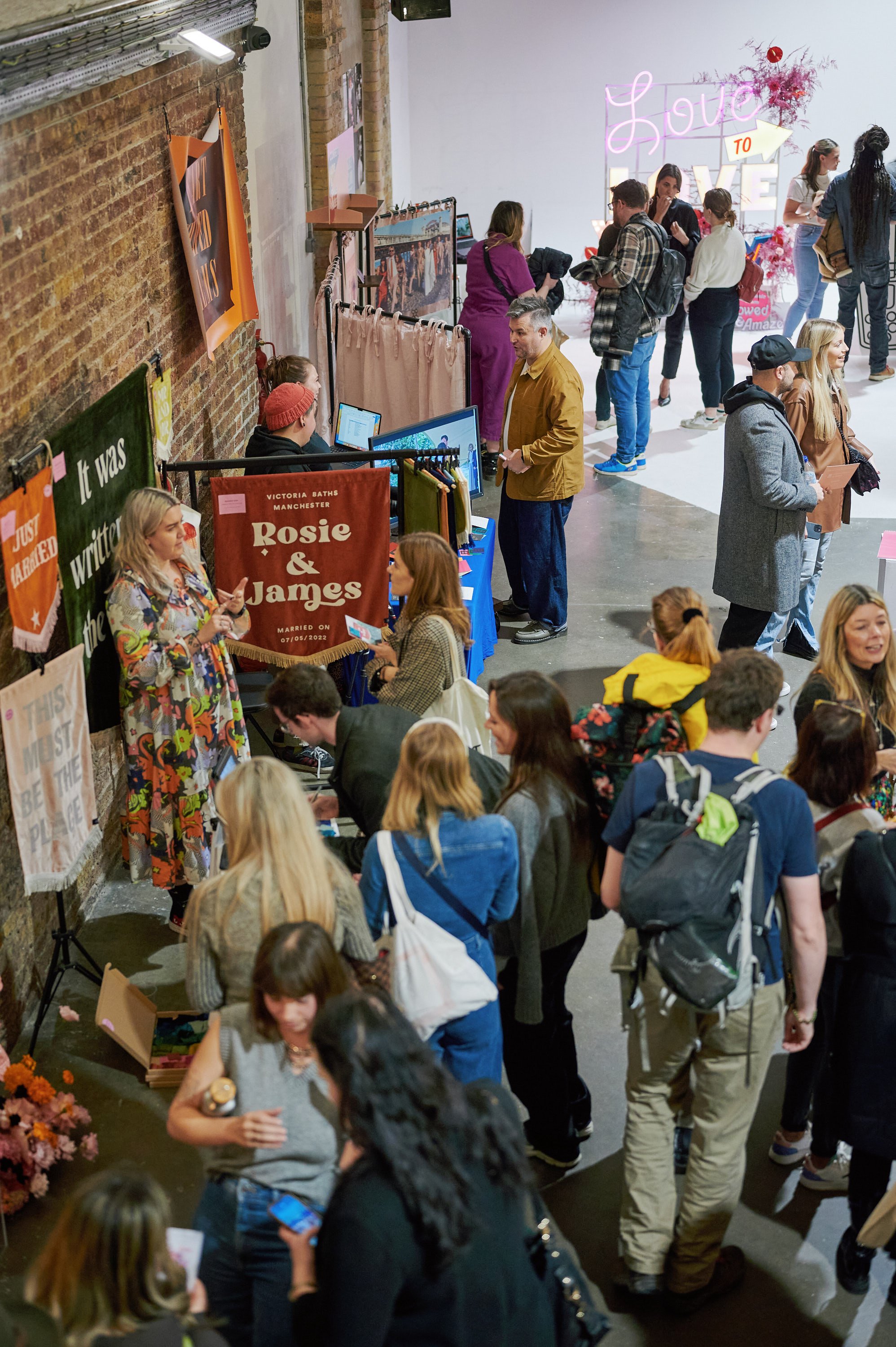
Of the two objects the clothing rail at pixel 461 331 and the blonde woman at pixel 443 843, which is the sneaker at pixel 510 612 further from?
the blonde woman at pixel 443 843

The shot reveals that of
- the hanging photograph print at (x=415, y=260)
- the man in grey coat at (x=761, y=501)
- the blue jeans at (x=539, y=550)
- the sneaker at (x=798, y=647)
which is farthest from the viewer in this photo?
the hanging photograph print at (x=415, y=260)

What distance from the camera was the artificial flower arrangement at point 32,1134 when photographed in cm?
361

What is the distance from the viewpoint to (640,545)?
8.53 meters

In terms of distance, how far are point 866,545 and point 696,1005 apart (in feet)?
19.7

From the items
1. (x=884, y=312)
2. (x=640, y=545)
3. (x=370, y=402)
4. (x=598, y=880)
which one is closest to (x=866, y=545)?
(x=640, y=545)

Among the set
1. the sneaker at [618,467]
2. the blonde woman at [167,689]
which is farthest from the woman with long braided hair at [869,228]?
the blonde woman at [167,689]

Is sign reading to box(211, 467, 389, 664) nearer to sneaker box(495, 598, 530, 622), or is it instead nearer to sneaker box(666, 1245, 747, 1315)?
sneaker box(495, 598, 530, 622)

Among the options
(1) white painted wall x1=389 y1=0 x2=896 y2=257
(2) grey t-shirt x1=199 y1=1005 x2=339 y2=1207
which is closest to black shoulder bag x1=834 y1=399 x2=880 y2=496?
(2) grey t-shirt x1=199 y1=1005 x2=339 y2=1207

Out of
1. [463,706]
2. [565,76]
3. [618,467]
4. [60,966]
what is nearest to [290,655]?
[463,706]

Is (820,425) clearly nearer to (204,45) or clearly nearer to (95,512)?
(204,45)

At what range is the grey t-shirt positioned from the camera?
8.31 ft

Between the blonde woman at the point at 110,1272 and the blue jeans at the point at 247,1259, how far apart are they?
0.54 meters

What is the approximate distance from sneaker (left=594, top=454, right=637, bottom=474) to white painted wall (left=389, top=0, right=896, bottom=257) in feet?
18.7

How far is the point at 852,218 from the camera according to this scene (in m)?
11.3
